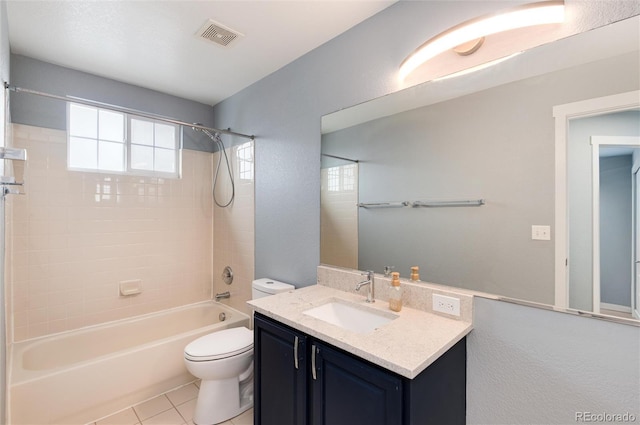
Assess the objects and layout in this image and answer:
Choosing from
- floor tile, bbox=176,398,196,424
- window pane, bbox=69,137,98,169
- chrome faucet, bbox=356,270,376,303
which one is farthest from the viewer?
window pane, bbox=69,137,98,169

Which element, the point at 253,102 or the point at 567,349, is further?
the point at 253,102

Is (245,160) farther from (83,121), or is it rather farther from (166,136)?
(83,121)

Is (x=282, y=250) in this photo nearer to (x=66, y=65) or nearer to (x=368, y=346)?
(x=368, y=346)

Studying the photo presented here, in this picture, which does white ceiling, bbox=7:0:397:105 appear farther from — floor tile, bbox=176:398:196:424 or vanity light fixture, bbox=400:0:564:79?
floor tile, bbox=176:398:196:424

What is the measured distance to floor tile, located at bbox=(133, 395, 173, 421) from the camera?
1.99 metres

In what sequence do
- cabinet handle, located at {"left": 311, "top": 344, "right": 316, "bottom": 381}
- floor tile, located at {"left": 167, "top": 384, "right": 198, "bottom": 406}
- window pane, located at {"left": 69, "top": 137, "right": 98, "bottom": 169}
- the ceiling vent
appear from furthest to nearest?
window pane, located at {"left": 69, "top": 137, "right": 98, "bottom": 169}, floor tile, located at {"left": 167, "top": 384, "right": 198, "bottom": 406}, the ceiling vent, cabinet handle, located at {"left": 311, "top": 344, "right": 316, "bottom": 381}

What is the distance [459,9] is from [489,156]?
0.73 metres

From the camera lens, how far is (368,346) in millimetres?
1094

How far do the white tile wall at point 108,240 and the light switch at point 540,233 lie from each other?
84.2 inches

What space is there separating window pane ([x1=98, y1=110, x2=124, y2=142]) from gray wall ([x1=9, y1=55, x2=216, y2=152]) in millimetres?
139

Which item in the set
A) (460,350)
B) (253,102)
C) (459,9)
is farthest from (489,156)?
(253,102)

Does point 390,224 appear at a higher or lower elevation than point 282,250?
higher

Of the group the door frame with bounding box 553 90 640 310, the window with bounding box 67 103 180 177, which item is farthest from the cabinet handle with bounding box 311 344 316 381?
the window with bounding box 67 103 180 177

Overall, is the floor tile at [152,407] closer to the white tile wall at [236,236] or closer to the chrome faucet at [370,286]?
the white tile wall at [236,236]
